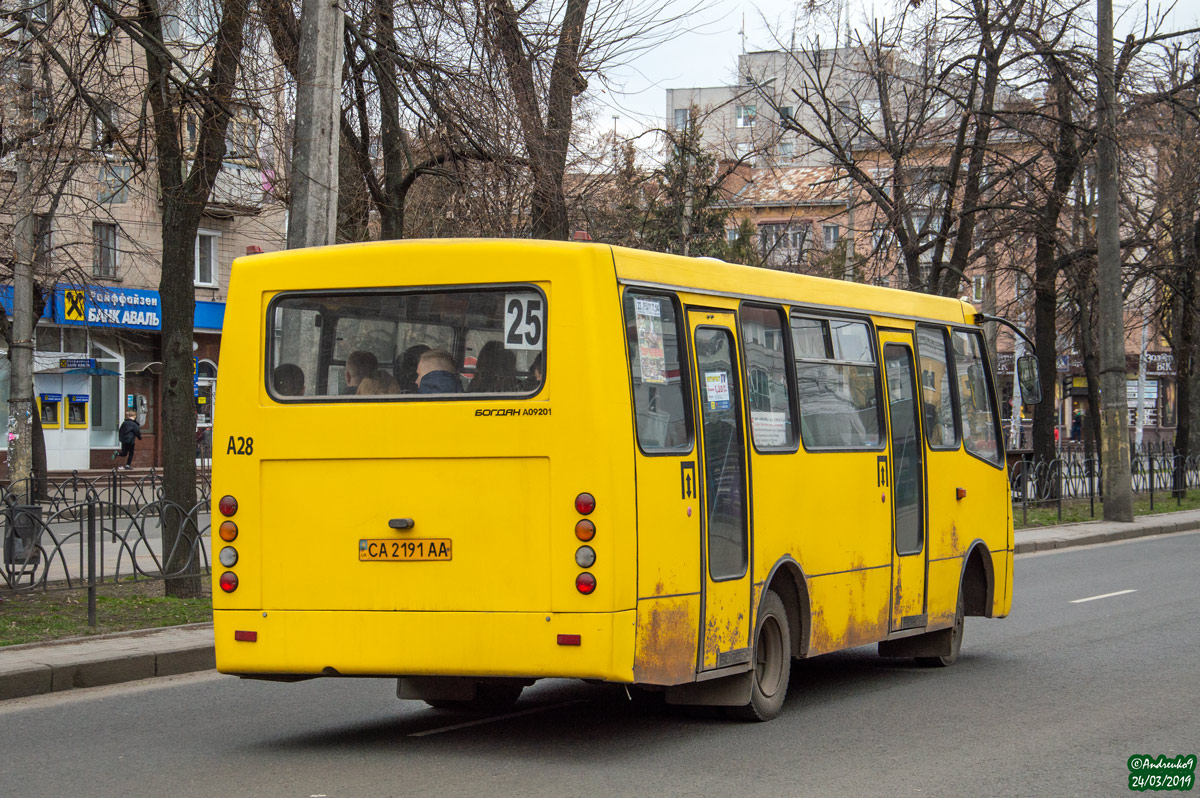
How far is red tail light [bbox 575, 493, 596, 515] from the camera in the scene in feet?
23.3

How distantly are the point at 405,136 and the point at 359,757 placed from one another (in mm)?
10322

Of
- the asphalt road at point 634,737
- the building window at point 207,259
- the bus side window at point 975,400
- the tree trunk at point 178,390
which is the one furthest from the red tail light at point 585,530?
the building window at point 207,259

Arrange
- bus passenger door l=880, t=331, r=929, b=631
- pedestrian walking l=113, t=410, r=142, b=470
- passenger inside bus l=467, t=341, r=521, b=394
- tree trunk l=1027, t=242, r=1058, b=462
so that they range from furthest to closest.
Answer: pedestrian walking l=113, t=410, r=142, b=470 → tree trunk l=1027, t=242, r=1058, b=462 → bus passenger door l=880, t=331, r=929, b=631 → passenger inside bus l=467, t=341, r=521, b=394

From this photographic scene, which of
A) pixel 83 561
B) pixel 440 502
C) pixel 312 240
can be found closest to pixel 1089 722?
pixel 440 502

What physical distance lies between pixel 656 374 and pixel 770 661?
6.96 ft

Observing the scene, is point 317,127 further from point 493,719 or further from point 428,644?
point 428,644

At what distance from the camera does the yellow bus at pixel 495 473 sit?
7.18 meters

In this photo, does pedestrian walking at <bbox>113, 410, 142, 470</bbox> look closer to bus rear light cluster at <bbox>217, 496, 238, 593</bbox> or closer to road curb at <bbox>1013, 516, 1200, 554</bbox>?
road curb at <bbox>1013, 516, 1200, 554</bbox>

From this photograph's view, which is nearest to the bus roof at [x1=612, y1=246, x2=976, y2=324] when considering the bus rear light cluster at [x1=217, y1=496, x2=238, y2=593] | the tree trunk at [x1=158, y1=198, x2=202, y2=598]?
the bus rear light cluster at [x1=217, y1=496, x2=238, y2=593]

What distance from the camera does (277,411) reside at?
7.66 metres

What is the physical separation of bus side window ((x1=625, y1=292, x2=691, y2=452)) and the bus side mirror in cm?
496

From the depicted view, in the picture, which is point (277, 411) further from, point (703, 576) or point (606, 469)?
point (703, 576)

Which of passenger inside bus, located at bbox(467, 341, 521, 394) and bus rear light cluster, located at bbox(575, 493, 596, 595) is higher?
passenger inside bus, located at bbox(467, 341, 521, 394)

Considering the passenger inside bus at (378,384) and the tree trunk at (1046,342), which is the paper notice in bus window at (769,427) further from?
the tree trunk at (1046,342)
